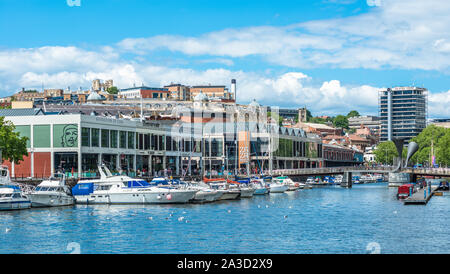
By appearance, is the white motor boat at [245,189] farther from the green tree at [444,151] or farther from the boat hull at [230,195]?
the green tree at [444,151]

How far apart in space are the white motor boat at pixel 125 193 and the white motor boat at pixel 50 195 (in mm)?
2680

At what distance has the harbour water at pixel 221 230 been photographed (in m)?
44.0

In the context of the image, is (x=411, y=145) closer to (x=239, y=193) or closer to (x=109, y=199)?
(x=239, y=193)

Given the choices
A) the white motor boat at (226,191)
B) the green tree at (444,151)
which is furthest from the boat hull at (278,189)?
the green tree at (444,151)

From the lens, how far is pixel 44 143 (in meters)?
111

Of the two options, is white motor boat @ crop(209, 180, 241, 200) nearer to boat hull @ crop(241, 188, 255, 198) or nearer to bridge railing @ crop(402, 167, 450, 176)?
boat hull @ crop(241, 188, 255, 198)

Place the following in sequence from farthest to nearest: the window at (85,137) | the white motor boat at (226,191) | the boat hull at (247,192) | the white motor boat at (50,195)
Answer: the window at (85,137) < the boat hull at (247,192) < the white motor boat at (226,191) < the white motor boat at (50,195)

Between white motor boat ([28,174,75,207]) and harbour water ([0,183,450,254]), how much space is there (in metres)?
1.61

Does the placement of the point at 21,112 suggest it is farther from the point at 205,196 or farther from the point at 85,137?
the point at 205,196

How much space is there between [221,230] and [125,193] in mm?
29076

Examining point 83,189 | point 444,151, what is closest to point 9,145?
point 83,189
